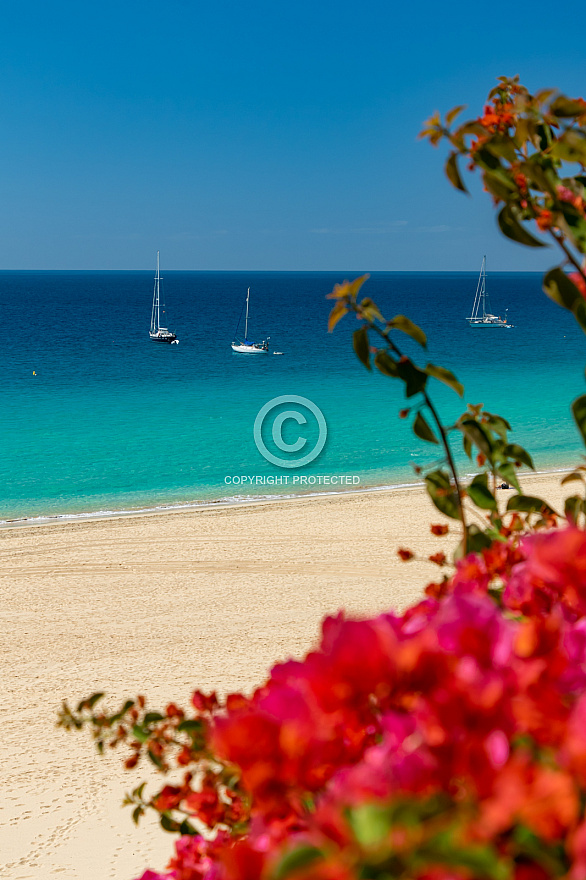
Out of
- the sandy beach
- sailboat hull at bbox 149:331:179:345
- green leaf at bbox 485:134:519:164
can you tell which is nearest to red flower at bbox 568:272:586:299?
Result: green leaf at bbox 485:134:519:164

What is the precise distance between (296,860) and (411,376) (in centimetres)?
89

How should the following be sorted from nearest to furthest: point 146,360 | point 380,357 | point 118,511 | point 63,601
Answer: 1. point 380,357
2. point 63,601
3. point 118,511
4. point 146,360

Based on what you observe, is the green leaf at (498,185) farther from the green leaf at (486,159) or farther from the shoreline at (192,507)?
the shoreline at (192,507)

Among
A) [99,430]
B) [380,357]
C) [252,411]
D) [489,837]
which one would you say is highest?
[252,411]

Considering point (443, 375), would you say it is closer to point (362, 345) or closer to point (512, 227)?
point (362, 345)

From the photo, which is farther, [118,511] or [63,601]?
[118,511]

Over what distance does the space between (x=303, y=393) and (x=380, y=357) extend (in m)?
31.2

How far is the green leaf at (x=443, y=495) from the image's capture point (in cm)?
123

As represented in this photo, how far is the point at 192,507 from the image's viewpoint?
13711 mm

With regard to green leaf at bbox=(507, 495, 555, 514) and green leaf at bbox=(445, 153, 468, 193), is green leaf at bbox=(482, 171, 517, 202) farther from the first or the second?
green leaf at bbox=(507, 495, 555, 514)

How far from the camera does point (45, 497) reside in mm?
14961

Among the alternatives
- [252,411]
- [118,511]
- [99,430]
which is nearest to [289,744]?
[118,511]

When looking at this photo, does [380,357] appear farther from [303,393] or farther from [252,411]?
[303,393]

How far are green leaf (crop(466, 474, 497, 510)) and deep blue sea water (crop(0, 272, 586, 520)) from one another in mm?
13385
